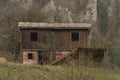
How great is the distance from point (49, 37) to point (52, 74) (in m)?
26.7

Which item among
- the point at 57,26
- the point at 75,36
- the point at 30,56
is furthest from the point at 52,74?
the point at 30,56

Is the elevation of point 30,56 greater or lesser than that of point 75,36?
lesser

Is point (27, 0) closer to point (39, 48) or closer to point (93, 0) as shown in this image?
point (93, 0)

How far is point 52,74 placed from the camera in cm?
1193

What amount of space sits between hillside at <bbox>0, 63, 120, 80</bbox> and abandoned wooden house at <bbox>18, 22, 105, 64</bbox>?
2449 cm

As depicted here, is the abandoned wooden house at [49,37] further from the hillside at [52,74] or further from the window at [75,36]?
the hillside at [52,74]

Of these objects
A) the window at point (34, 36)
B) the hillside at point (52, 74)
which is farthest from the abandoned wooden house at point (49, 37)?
the hillside at point (52, 74)

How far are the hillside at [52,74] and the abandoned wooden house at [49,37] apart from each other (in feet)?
80.4

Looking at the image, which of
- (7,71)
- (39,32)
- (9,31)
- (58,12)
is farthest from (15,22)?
(58,12)

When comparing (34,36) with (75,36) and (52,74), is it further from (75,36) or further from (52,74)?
(52,74)

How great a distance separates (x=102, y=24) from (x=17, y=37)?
5966 cm

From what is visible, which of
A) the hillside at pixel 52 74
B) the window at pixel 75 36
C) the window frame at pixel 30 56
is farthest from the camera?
the window frame at pixel 30 56

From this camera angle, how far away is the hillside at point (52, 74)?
1001cm

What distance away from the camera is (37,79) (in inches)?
420
